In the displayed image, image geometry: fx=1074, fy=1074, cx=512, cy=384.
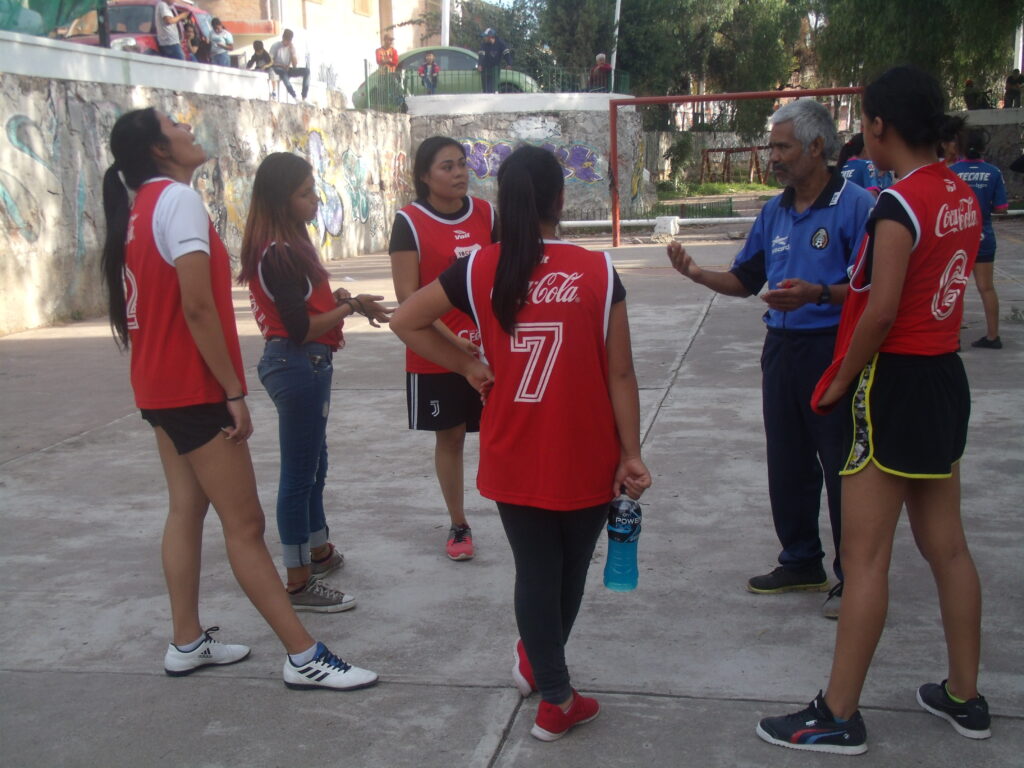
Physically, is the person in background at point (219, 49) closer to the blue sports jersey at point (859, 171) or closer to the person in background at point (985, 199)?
the blue sports jersey at point (859, 171)

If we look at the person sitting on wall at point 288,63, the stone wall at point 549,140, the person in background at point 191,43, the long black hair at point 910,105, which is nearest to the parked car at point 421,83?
the stone wall at point 549,140

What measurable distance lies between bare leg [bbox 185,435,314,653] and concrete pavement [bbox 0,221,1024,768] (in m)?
0.23

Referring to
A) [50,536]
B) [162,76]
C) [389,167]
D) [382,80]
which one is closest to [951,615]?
[50,536]

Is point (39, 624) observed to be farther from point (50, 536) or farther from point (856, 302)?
point (856, 302)

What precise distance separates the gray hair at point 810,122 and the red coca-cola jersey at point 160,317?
76.1 inches

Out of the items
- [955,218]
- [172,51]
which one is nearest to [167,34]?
[172,51]

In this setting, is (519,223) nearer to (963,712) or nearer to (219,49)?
(963,712)

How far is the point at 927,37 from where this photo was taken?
69.6 feet

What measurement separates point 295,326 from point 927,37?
20728 millimetres

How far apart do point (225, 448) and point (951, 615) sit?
A: 2124mm

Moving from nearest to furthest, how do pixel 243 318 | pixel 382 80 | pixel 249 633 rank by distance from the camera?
pixel 249 633 → pixel 243 318 → pixel 382 80

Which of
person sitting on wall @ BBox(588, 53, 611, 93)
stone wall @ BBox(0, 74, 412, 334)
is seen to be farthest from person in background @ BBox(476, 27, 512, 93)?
stone wall @ BBox(0, 74, 412, 334)

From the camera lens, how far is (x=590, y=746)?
117 inches

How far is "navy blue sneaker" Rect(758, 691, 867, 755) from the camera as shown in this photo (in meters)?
2.86
